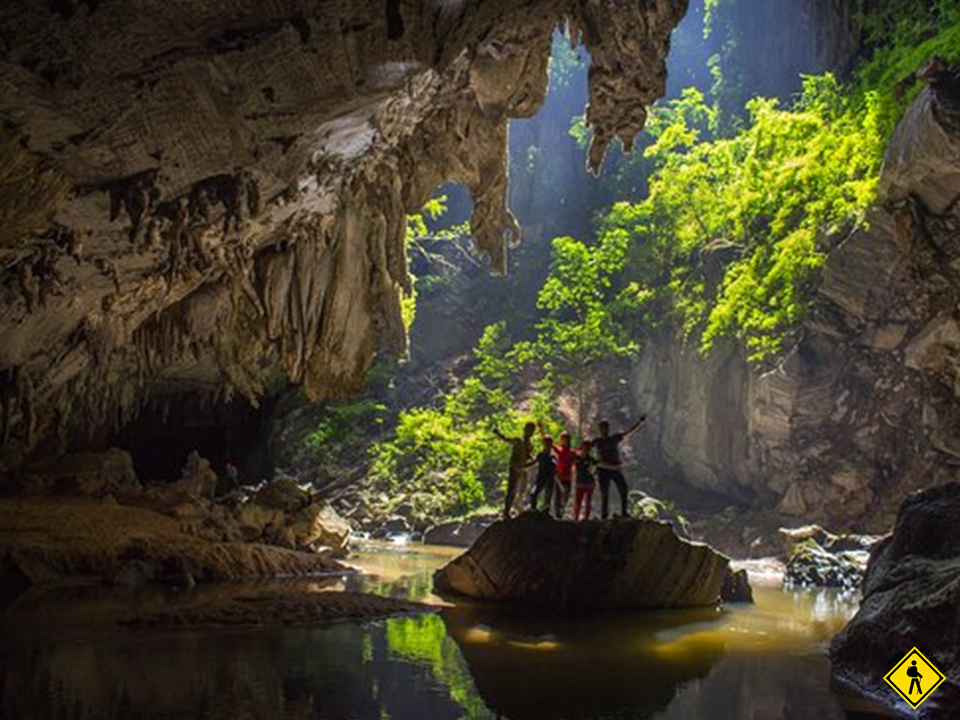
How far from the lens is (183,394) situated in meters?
17.0

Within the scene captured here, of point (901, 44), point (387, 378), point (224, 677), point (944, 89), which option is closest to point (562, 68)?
point (387, 378)

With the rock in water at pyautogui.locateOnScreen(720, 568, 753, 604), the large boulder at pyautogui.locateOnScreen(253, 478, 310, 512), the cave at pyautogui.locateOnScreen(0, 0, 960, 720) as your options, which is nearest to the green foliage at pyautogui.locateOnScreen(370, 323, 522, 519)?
the cave at pyautogui.locateOnScreen(0, 0, 960, 720)

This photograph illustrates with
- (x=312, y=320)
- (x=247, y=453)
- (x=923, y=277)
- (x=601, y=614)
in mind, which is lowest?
(x=601, y=614)

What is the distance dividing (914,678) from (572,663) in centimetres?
236

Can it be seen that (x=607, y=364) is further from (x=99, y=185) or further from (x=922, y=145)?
(x=99, y=185)

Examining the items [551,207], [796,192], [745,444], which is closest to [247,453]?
[745,444]

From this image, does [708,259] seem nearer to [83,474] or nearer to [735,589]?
[735,589]

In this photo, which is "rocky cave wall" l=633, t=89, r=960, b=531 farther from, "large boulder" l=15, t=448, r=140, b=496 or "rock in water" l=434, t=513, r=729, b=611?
"large boulder" l=15, t=448, r=140, b=496

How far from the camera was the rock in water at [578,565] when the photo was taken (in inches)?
373

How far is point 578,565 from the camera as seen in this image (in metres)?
9.48

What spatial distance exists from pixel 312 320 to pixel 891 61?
16658mm

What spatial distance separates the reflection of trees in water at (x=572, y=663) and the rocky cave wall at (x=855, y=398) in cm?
911

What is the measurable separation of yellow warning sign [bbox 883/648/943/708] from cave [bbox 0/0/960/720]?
0.22ft

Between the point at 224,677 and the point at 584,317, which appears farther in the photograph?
the point at 584,317
